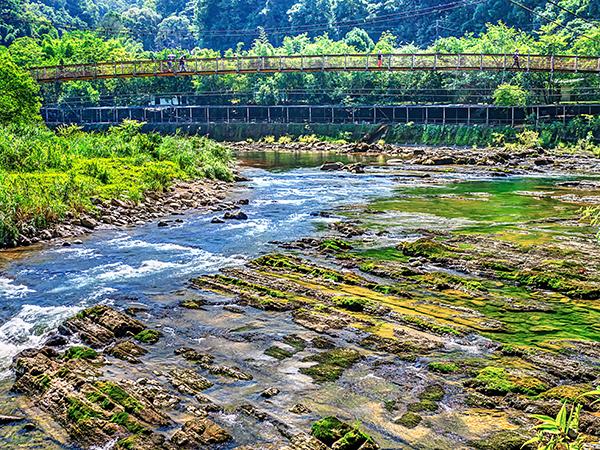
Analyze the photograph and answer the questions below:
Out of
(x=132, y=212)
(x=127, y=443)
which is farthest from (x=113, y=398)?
(x=132, y=212)

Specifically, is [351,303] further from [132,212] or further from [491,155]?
[491,155]

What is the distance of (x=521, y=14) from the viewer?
104688mm

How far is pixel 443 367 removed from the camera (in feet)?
35.8

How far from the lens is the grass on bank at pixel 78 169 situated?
70.6 feet

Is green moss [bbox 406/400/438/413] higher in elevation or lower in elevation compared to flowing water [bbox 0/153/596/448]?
higher

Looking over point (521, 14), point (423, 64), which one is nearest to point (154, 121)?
point (423, 64)

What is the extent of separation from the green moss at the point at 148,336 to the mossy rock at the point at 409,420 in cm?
499

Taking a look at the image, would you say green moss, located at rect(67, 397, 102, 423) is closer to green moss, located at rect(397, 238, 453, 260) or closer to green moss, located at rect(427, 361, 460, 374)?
green moss, located at rect(427, 361, 460, 374)

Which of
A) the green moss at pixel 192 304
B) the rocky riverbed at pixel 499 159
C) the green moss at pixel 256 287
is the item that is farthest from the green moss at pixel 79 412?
the rocky riverbed at pixel 499 159

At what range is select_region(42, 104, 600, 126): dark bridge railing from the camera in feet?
212

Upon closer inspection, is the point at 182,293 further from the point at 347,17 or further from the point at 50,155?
the point at 347,17

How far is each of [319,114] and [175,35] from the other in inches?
3826

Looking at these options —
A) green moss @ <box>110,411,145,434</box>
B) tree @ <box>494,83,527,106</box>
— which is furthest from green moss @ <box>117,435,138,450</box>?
tree @ <box>494,83,527,106</box>

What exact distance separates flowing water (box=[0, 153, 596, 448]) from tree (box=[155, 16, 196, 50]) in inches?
5434
